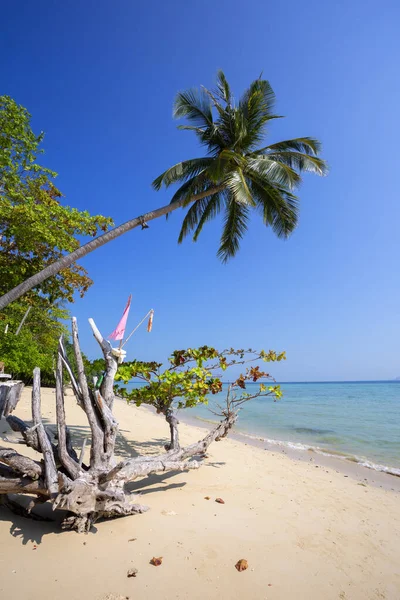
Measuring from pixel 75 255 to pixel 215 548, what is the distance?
6944mm

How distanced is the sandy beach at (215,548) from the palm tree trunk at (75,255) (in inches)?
194

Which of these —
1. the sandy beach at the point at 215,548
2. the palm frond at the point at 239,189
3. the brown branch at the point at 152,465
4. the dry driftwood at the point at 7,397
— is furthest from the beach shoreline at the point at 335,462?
the dry driftwood at the point at 7,397

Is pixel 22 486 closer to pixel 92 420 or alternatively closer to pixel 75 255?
pixel 92 420

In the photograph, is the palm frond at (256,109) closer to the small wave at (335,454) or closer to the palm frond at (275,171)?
the palm frond at (275,171)

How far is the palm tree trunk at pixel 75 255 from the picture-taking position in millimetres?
7117

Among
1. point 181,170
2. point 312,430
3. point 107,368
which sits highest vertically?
point 181,170

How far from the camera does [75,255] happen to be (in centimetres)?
770

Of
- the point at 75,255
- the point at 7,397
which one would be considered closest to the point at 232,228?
the point at 75,255

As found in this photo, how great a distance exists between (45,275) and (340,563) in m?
7.86

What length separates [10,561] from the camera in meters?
2.57

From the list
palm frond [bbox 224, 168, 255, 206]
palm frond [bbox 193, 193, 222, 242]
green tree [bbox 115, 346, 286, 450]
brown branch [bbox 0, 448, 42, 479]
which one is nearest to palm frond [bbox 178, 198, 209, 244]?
palm frond [bbox 193, 193, 222, 242]

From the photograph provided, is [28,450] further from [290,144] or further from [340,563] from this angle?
[290,144]

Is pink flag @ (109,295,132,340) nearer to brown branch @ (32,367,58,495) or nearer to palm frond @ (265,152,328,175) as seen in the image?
brown branch @ (32,367,58,495)

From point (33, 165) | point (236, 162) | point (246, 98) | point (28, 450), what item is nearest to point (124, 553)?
point (28, 450)
